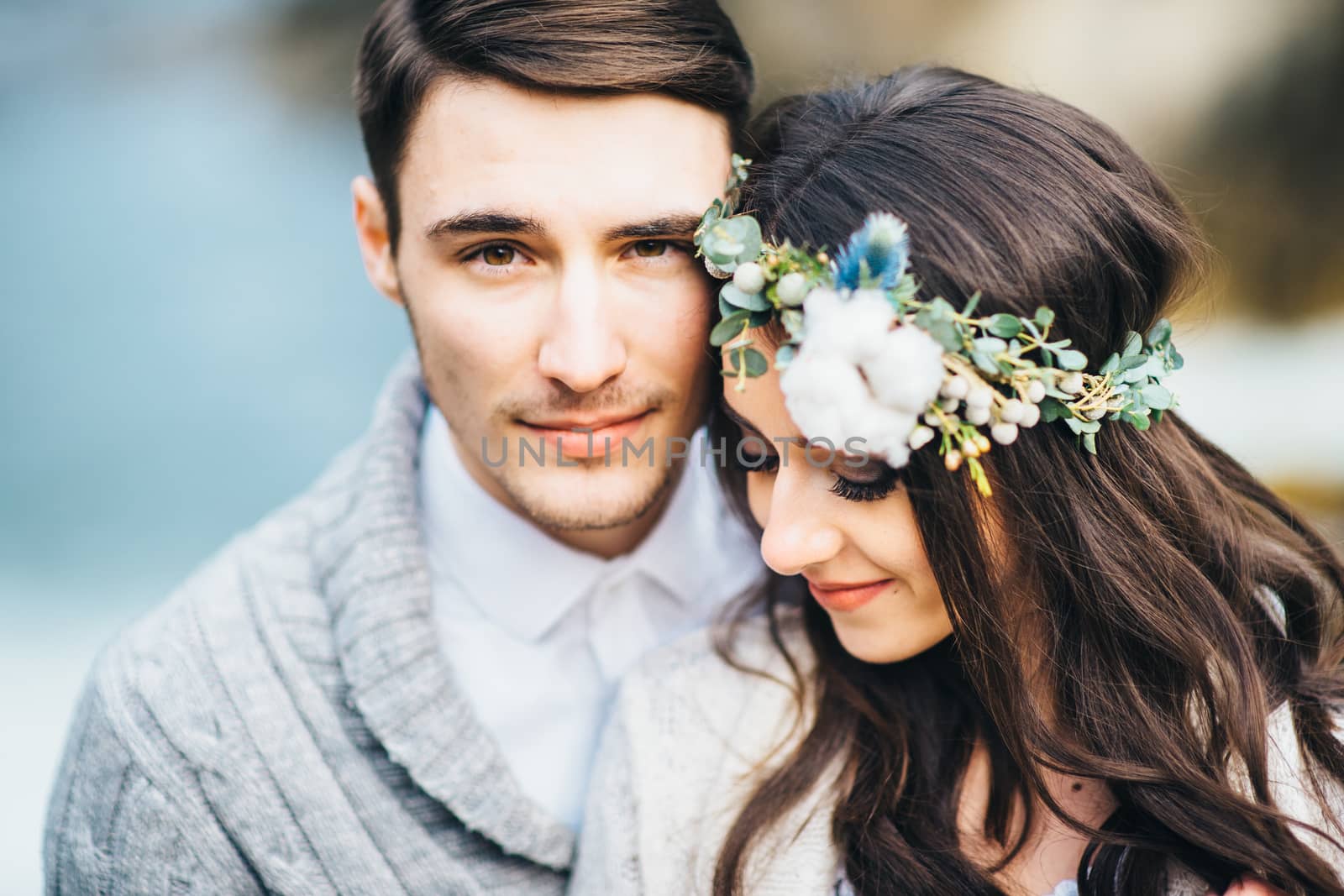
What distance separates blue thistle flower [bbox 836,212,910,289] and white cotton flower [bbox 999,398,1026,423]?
25 centimetres

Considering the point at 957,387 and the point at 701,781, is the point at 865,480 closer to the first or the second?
the point at 957,387

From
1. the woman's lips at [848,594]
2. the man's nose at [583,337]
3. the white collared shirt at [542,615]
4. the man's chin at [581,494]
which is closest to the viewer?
the woman's lips at [848,594]

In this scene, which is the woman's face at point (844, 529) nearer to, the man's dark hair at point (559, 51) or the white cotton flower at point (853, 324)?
the white cotton flower at point (853, 324)

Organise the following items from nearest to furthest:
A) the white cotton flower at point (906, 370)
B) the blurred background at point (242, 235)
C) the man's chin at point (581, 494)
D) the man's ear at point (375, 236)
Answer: the white cotton flower at point (906, 370), the man's chin at point (581, 494), the man's ear at point (375, 236), the blurred background at point (242, 235)

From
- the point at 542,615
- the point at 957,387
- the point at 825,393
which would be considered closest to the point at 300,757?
the point at 542,615

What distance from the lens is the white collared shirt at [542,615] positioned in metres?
2.13

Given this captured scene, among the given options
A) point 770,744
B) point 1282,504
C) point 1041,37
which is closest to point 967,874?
point 770,744

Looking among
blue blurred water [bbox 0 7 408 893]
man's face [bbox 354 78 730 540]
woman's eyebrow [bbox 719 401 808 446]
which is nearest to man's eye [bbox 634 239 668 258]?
man's face [bbox 354 78 730 540]

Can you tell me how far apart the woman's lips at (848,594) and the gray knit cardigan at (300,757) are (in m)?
0.80

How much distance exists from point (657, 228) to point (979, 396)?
74 centimetres

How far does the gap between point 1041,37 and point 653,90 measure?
286 cm

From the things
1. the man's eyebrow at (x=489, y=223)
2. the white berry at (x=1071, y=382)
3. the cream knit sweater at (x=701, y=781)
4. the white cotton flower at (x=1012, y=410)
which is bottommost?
the cream knit sweater at (x=701, y=781)

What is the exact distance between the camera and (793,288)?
1404 millimetres

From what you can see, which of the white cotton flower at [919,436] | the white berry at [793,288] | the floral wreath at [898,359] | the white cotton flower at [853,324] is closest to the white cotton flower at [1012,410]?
the floral wreath at [898,359]
